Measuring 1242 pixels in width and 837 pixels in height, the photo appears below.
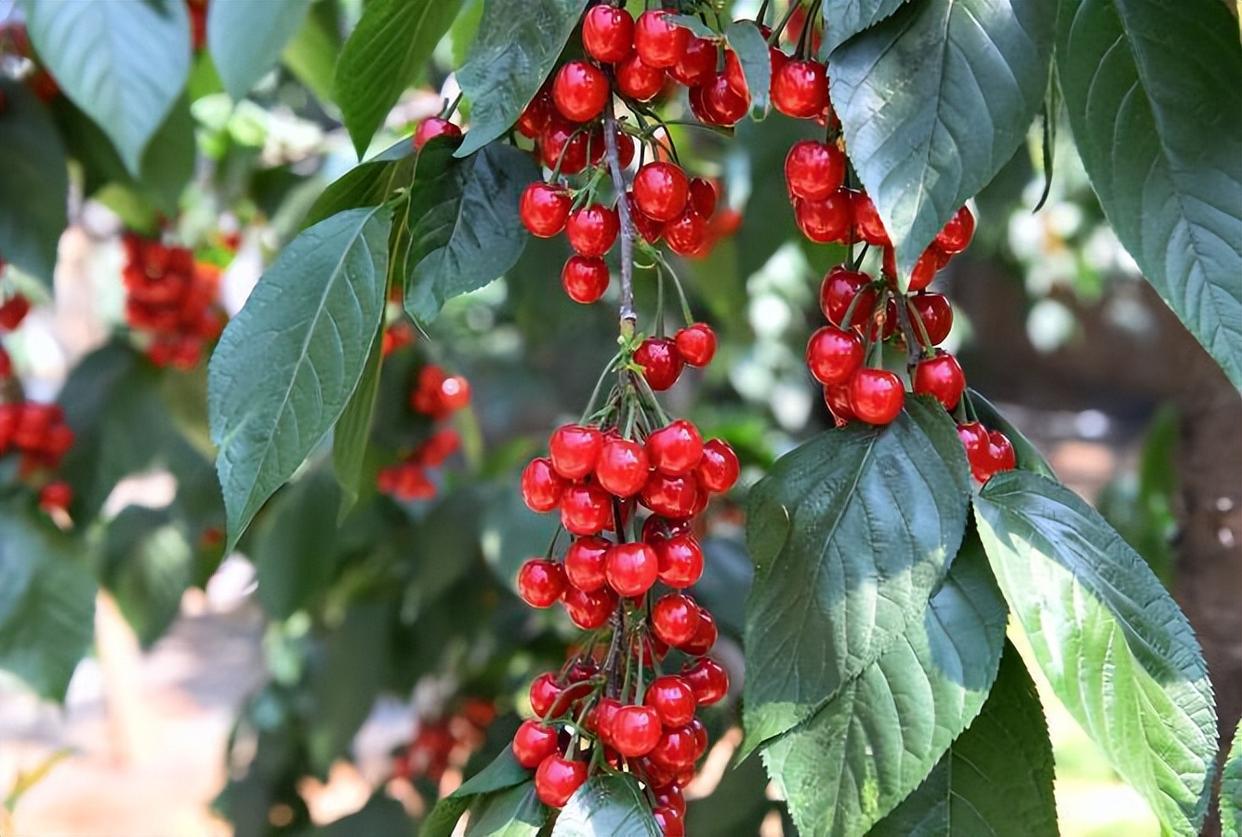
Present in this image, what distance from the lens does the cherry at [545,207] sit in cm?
44

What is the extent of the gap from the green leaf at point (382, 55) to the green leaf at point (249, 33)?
0.21ft

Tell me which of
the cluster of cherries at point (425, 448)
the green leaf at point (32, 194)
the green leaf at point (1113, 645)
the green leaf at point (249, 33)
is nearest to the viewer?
the green leaf at point (1113, 645)

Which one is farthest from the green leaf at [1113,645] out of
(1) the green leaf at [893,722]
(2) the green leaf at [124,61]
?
(2) the green leaf at [124,61]

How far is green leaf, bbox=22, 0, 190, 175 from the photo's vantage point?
0.68 meters

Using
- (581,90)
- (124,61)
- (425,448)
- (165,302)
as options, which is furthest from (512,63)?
(165,302)

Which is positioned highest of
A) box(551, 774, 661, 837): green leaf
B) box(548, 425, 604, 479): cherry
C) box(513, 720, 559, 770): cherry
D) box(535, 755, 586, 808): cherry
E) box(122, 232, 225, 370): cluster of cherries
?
box(548, 425, 604, 479): cherry

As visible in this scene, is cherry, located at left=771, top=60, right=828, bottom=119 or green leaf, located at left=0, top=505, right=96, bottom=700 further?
green leaf, located at left=0, top=505, right=96, bottom=700

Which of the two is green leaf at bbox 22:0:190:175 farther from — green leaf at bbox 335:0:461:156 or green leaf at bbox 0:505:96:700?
green leaf at bbox 0:505:96:700

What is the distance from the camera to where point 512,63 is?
43 cm

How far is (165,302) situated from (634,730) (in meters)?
0.90

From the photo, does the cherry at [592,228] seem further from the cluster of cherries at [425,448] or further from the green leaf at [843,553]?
the cluster of cherries at [425,448]

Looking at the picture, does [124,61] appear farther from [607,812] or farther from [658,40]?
[607,812]

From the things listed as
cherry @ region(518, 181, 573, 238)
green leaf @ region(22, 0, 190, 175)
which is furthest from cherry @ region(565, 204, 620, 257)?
green leaf @ region(22, 0, 190, 175)

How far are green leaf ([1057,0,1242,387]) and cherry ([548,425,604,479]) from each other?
18cm
